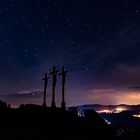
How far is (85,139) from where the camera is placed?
16078mm

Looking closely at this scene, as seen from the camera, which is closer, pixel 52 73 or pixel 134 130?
pixel 134 130

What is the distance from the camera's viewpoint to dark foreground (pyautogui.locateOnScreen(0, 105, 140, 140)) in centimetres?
1639

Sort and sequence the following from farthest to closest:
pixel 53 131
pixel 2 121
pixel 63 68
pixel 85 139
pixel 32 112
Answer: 1. pixel 63 68
2. pixel 32 112
3. pixel 2 121
4. pixel 53 131
5. pixel 85 139

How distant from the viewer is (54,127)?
18.7 metres

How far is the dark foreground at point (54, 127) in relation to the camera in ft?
53.8

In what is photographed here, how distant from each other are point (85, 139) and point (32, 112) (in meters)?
7.66

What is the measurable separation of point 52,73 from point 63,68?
2.23 meters

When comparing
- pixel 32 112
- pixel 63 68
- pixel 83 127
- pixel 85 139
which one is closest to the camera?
pixel 85 139

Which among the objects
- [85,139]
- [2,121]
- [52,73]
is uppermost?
[52,73]

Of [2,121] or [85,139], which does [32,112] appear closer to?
[2,121]

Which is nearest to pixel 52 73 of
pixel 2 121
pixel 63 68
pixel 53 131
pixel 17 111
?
pixel 63 68

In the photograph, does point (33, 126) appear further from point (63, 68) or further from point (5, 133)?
point (63, 68)

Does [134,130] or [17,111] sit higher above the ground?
[17,111]

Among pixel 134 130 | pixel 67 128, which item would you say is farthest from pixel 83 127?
pixel 134 130
